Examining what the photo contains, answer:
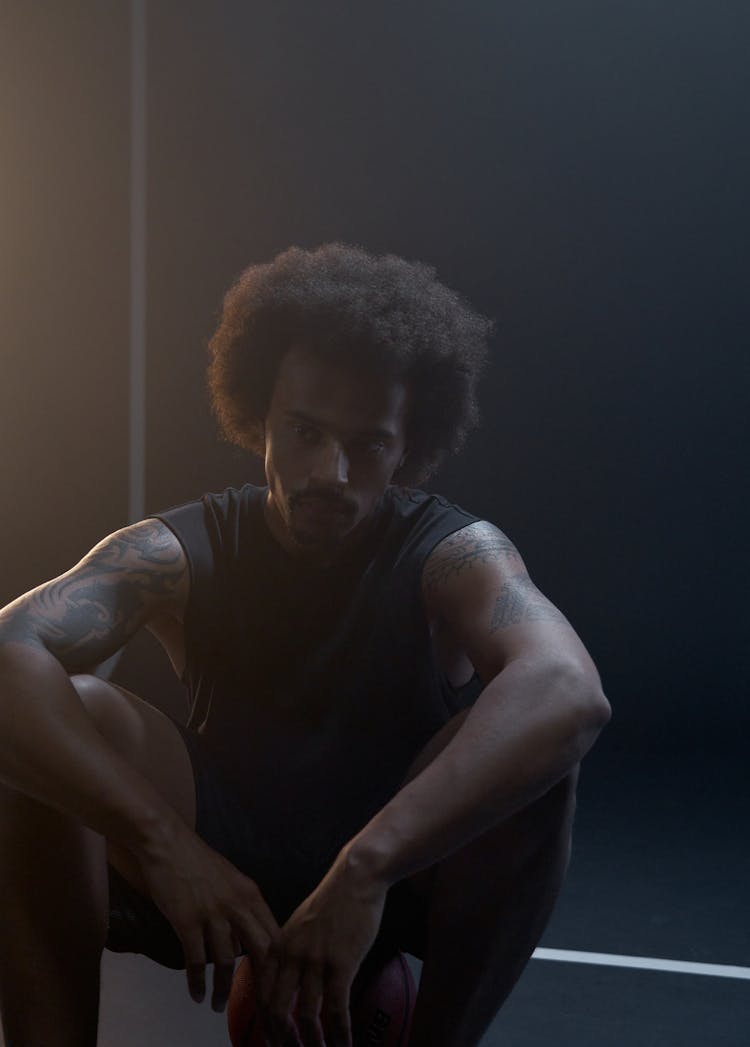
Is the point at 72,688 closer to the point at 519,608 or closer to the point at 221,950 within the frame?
the point at 221,950

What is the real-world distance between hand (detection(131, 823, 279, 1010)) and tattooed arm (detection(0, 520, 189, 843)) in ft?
0.14

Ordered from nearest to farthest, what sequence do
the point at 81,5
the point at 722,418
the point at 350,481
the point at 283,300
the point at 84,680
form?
the point at 84,680, the point at 350,481, the point at 283,300, the point at 81,5, the point at 722,418

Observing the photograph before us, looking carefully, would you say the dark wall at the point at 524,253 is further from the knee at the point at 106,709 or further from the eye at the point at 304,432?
the knee at the point at 106,709

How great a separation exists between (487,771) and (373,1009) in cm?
36

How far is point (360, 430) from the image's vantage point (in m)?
1.56

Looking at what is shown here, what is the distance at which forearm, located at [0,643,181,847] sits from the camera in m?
1.24

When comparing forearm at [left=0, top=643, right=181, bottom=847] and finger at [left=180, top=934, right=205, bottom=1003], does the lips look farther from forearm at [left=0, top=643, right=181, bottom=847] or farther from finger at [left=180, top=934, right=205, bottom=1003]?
finger at [left=180, top=934, right=205, bottom=1003]

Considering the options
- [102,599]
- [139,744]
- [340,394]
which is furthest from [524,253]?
[139,744]

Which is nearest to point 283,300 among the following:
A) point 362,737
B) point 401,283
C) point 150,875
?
point 401,283

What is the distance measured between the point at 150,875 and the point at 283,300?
0.90 meters

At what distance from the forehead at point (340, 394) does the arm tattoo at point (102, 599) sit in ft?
0.84

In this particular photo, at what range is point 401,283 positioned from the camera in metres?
1.80

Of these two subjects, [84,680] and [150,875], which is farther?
[84,680]

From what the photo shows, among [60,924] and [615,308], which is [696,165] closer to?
[615,308]
